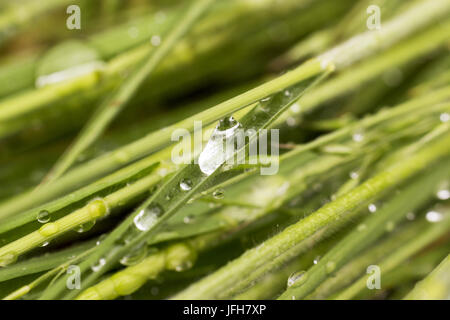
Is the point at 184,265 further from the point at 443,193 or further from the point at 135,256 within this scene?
the point at 443,193

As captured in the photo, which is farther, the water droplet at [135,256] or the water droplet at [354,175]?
the water droplet at [354,175]

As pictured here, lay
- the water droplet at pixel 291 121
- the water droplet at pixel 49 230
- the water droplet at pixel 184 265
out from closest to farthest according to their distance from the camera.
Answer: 1. the water droplet at pixel 49 230
2. the water droplet at pixel 184 265
3. the water droplet at pixel 291 121

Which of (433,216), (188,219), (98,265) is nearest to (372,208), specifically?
(433,216)

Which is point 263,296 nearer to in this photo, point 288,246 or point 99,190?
point 288,246

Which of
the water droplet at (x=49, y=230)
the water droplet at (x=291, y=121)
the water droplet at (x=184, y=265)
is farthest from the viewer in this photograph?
the water droplet at (x=291, y=121)

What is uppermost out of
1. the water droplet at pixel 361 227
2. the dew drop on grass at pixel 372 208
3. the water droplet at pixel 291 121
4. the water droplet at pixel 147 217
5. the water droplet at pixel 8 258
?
the water droplet at pixel 291 121

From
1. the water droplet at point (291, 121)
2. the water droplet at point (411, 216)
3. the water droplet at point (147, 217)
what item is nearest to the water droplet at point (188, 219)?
the water droplet at point (147, 217)

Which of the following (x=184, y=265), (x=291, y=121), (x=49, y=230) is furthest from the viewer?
(x=291, y=121)

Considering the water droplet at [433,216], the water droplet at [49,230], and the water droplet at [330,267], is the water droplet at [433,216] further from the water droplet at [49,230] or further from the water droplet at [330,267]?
the water droplet at [49,230]
